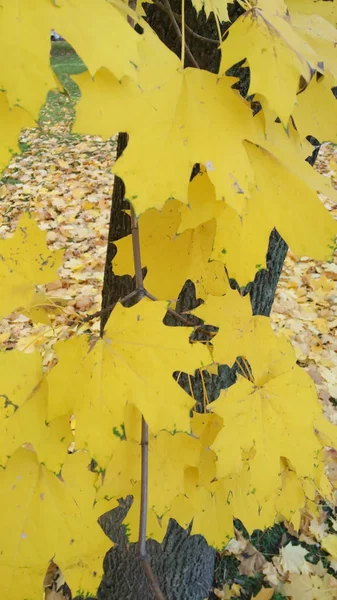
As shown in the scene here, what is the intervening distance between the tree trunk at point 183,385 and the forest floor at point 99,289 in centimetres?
21

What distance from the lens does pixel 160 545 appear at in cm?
167

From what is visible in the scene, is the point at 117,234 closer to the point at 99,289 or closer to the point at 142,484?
the point at 142,484

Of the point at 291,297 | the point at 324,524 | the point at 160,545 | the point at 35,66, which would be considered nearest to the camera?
the point at 35,66

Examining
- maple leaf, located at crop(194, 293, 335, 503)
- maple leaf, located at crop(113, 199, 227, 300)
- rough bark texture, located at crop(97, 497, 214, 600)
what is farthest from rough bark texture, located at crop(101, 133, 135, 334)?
rough bark texture, located at crop(97, 497, 214, 600)

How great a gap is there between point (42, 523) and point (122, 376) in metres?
0.35

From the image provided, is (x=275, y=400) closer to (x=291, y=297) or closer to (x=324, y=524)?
(x=324, y=524)

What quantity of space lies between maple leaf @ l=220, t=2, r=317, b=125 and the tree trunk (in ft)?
1.39

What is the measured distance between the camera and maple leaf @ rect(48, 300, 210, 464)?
72 centimetres

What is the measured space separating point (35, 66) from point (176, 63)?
0.73 feet

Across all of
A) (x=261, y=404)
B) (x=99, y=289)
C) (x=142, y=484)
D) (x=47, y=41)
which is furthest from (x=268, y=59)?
(x=99, y=289)

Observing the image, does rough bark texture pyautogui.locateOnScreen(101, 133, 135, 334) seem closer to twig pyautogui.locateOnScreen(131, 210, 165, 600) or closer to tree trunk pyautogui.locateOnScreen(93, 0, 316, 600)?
tree trunk pyautogui.locateOnScreen(93, 0, 316, 600)

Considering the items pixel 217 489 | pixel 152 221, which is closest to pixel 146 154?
pixel 152 221

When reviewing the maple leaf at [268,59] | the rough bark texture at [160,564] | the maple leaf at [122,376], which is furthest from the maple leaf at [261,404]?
the rough bark texture at [160,564]

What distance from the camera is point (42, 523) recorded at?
34.1 inches
